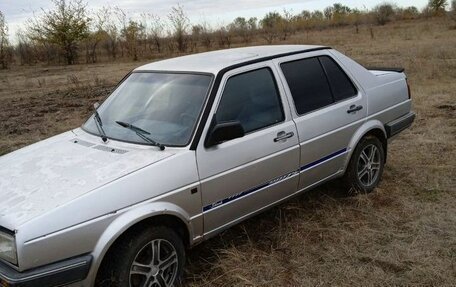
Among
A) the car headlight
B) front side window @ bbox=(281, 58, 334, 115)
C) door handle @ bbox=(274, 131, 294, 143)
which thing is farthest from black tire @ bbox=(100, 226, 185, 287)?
front side window @ bbox=(281, 58, 334, 115)

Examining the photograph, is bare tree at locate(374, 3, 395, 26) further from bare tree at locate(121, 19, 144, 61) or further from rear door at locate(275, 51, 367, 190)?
rear door at locate(275, 51, 367, 190)

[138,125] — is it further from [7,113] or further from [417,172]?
[7,113]

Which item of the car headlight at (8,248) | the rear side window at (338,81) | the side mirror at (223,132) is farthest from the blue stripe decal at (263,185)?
the car headlight at (8,248)

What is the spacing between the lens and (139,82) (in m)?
4.09

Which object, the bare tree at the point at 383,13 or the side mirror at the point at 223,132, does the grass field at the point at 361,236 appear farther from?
the bare tree at the point at 383,13

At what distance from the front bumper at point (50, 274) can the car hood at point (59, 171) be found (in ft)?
0.89

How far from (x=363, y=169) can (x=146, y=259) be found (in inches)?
111

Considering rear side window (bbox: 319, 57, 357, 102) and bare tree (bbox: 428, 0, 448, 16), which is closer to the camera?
rear side window (bbox: 319, 57, 357, 102)

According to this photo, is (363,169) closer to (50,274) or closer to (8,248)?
(50,274)

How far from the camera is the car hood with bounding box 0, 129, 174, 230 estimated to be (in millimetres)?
2715

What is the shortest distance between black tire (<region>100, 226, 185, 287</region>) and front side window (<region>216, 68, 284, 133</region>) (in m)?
1.01

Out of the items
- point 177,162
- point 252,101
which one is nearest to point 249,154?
point 252,101

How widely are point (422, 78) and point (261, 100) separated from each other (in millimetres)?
9376

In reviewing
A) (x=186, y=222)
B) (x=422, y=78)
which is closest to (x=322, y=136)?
(x=186, y=222)
